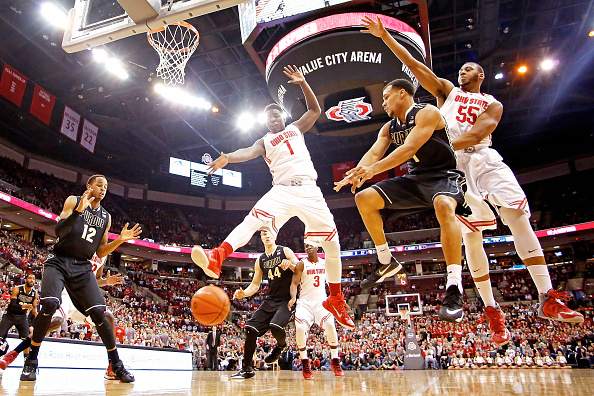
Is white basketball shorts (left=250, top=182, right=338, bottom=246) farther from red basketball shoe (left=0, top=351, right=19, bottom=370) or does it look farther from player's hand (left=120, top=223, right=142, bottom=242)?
red basketball shoe (left=0, top=351, right=19, bottom=370)

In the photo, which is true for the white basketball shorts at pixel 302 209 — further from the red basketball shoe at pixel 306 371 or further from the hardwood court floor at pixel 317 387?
the red basketball shoe at pixel 306 371

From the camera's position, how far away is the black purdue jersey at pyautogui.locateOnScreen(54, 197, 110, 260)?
417 cm

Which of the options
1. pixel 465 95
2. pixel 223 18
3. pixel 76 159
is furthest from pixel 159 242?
pixel 465 95

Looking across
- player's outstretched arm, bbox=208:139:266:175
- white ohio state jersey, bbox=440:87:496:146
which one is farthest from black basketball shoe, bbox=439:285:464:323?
player's outstretched arm, bbox=208:139:266:175

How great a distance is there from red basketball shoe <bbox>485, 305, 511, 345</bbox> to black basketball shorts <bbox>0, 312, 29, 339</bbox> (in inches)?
319

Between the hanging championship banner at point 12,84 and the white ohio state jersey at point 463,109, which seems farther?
the hanging championship banner at point 12,84

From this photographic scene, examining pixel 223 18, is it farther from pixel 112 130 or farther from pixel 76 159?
pixel 76 159

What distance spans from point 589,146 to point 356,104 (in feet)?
80.1

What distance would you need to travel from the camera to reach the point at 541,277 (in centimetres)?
368

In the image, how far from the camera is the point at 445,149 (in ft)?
11.9

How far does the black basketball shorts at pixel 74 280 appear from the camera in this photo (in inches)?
159

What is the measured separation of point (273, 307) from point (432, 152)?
3561 mm

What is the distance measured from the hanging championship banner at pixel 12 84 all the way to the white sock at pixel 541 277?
19.8 meters

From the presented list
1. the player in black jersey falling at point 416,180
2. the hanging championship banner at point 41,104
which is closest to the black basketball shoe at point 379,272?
the player in black jersey falling at point 416,180
